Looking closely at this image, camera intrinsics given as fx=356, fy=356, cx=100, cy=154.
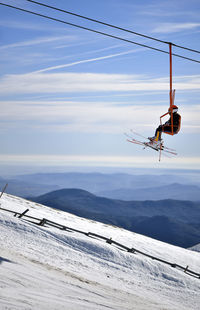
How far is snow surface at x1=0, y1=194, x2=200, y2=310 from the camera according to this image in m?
12.8

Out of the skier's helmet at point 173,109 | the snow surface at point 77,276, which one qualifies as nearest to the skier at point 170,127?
the skier's helmet at point 173,109

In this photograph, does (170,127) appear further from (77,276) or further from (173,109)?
(77,276)

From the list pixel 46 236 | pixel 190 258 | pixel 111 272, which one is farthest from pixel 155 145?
pixel 190 258

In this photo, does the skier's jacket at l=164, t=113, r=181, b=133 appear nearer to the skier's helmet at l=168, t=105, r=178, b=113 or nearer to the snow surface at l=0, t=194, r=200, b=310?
the skier's helmet at l=168, t=105, r=178, b=113

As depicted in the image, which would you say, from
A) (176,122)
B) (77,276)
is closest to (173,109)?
(176,122)

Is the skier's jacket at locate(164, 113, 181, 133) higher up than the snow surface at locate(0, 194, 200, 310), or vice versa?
the skier's jacket at locate(164, 113, 181, 133)

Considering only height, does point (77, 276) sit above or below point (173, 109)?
below

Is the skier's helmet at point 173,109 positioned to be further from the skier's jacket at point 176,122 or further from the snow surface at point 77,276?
the snow surface at point 77,276

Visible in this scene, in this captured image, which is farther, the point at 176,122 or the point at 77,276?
the point at 77,276

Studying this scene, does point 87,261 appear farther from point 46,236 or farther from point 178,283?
point 178,283

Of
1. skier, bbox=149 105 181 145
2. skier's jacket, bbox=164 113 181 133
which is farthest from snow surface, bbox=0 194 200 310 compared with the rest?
skier's jacket, bbox=164 113 181 133

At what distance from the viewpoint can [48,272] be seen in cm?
1614

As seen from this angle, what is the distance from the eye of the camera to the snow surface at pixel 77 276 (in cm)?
1283

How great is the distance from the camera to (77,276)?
56.0 feet
